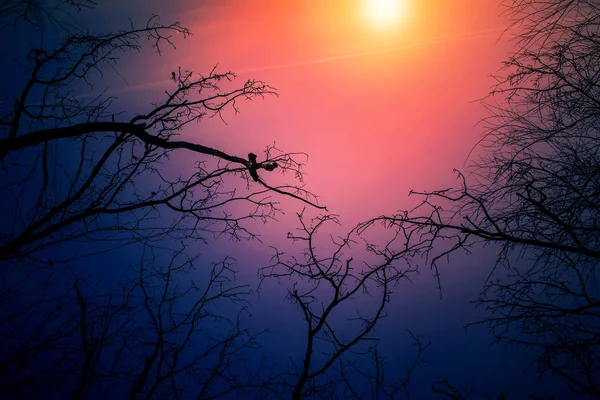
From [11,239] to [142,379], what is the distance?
7.78 ft

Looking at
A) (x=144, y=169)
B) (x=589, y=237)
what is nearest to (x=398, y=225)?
(x=589, y=237)

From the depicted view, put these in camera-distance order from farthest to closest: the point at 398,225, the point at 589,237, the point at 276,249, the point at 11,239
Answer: the point at 276,249, the point at 589,237, the point at 11,239, the point at 398,225

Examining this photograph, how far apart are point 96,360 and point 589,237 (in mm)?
6025

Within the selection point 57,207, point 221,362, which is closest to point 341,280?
point 221,362

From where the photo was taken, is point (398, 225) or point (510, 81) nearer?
point (398, 225)

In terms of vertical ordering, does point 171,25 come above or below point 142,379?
above

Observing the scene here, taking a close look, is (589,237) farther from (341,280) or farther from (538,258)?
(341,280)

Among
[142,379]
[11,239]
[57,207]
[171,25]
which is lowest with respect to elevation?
[142,379]

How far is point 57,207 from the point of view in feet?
10.9

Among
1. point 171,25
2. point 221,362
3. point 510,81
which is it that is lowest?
point 221,362

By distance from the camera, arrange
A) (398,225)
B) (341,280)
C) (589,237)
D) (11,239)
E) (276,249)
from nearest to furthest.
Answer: (398,225)
(11,239)
(589,237)
(276,249)
(341,280)

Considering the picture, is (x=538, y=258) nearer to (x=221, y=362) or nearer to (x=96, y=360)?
(x=221, y=362)

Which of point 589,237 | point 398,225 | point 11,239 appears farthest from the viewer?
point 589,237

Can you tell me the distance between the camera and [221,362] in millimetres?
4297
